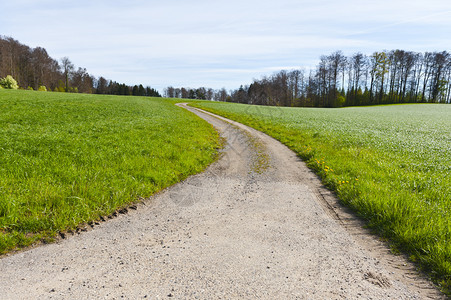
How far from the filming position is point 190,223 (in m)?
4.89

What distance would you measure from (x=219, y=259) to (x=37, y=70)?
11541 cm

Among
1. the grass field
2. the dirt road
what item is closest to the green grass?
the dirt road

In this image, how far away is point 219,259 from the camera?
3676 millimetres

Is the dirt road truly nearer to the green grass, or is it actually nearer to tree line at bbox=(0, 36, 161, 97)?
the green grass

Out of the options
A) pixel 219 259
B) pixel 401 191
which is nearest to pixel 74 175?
pixel 219 259

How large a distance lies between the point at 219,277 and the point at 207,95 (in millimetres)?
158040

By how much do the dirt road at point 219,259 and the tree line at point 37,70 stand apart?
95.7 metres

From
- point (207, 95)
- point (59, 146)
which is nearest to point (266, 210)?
point (59, 146)

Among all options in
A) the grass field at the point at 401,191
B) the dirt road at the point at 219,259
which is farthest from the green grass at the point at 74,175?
the grass field at the point at 401,191

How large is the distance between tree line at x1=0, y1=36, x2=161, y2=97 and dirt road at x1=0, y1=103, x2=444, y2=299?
95.7 metres

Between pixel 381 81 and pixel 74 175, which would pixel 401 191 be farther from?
pixel 381 81

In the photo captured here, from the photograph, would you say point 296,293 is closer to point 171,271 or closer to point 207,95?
point 171,271

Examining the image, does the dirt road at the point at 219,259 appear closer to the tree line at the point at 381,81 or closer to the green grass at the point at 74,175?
the green grass at the point at 74,175

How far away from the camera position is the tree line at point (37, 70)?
248ft
